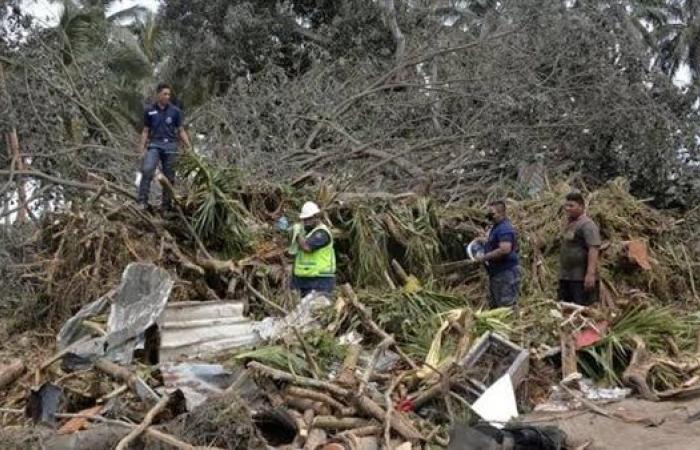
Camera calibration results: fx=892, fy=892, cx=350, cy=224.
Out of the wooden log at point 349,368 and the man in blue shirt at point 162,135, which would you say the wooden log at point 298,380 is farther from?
the man in blue shirt at point 162,135

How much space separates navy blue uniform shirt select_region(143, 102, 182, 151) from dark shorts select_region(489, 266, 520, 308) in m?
3.36

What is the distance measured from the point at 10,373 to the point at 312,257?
259 cm

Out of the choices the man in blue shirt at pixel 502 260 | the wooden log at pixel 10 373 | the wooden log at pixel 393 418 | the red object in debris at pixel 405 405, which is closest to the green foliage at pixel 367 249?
the man in blue shirt at pixel 502 260

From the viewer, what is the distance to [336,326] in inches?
254

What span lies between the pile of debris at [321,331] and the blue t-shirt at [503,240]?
15.8 inches

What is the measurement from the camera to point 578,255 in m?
7.33

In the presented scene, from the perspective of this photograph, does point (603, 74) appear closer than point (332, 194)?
No

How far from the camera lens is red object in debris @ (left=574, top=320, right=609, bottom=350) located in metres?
6.22

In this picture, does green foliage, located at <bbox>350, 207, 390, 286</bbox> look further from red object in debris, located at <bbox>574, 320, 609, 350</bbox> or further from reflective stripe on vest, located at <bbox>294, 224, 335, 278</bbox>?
red object in debris, located at <bbox>574, 320, 609, 350</bbox>

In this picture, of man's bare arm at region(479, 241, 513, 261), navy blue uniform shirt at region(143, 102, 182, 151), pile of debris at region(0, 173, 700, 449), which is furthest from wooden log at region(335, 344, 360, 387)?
navy blue uniform shirt at region(143, 102, 182, 151)

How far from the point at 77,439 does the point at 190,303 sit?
209 centimetres

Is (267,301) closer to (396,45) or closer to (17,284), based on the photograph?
(17,284)

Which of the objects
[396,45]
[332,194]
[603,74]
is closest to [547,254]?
Answer: [332,194]

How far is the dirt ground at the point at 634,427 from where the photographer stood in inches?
196
